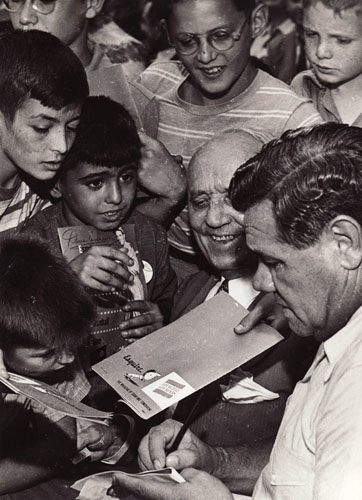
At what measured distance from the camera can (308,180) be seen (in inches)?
78.5

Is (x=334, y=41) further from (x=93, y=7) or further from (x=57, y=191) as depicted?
(x=57, y=191)

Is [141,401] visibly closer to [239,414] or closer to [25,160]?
[239,414]

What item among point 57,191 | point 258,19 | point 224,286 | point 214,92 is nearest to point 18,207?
point 57,191

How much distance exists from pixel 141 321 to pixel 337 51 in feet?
4.14

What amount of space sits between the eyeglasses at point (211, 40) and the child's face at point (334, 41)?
281 mm

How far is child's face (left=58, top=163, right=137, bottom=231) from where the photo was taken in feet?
9.94

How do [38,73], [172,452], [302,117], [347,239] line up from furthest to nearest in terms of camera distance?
[302,117] < [38,73] < [172,452] < [347,239]

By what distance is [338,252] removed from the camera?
1.96 m

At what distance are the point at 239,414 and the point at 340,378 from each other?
1.00m

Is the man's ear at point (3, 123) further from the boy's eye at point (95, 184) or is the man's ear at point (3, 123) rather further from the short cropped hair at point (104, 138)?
the boy's eye at point (95, 184)

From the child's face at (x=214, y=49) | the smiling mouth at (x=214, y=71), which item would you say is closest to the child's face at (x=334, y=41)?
the child's face at (x=214, y=49)

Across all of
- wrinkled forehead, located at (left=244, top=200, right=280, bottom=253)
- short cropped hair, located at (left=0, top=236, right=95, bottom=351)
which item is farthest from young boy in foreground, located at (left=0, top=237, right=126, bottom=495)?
wrinkled forehead, located at (left=244, top=200, right=280, bottom=253)

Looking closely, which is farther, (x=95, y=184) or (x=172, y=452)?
(x=95, y=184)

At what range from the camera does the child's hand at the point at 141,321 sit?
9.75 feet
